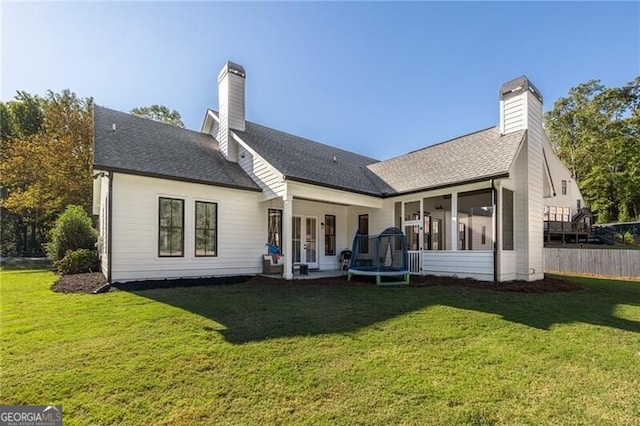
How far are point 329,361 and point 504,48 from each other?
1370 cm

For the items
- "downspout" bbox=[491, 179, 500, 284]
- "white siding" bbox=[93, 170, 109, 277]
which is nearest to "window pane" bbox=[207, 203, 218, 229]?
"white siding" bbox=[93, 170, 109, 277]

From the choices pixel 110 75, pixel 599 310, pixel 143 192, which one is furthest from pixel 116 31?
pixel 599 310

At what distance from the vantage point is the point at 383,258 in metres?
11.9

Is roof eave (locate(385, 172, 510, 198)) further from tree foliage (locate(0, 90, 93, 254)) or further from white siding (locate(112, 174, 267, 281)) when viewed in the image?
tree foliage (locate(0, 90, 93, 254))

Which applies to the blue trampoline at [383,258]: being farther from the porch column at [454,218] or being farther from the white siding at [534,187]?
the white siding at [534,187]

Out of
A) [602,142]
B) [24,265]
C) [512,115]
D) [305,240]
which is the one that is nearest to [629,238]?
[602,142]

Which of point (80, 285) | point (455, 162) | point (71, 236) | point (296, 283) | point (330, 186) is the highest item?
point (455, 162)

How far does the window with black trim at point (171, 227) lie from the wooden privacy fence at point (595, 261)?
1552 centimetres

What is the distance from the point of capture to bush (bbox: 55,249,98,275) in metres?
11.2

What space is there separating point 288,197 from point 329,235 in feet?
13.7

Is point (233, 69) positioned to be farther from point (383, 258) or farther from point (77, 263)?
point (383, 258)

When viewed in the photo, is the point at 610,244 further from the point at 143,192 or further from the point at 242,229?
the point at 143,192

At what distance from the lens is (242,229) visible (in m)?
10.8

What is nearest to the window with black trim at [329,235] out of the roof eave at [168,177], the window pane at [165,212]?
the roof eave at [168,177]
